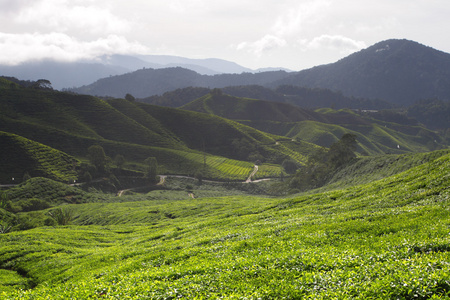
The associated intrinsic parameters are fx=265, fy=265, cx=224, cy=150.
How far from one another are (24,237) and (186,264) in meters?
32.3

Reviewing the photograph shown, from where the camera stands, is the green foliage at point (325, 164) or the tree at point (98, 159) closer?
the green foliage at point (325, 164)

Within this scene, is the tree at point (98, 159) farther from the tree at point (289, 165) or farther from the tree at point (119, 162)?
the tree at point (289, 165)

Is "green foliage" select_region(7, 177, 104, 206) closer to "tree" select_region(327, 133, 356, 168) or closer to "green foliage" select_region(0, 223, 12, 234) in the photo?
"green foliage" select_region(0, 223, 12, 234)

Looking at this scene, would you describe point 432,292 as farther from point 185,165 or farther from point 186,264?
point 185,165

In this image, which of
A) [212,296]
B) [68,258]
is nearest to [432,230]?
[212,296]

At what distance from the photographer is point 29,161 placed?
431 ft

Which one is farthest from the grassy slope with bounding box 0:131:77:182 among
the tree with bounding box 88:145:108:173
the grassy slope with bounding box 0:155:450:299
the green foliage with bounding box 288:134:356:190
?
the grassy slope with bounding box 0:155:450:299

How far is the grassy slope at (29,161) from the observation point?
125375 millimetres

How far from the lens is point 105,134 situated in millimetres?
195375

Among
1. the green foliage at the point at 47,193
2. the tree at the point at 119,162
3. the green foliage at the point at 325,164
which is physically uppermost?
the green foliage at the point at 325,164

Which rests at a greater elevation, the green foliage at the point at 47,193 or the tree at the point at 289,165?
the tree at the point at 289,165

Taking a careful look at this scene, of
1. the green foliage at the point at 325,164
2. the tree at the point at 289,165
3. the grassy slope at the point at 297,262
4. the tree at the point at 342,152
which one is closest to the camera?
the grassy slope at the point at 297,262

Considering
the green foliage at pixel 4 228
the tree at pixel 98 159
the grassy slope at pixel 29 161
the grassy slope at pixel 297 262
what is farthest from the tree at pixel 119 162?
the grassy slope at pixel 297 262

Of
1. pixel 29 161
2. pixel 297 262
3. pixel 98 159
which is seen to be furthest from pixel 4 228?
pixel 98 159
